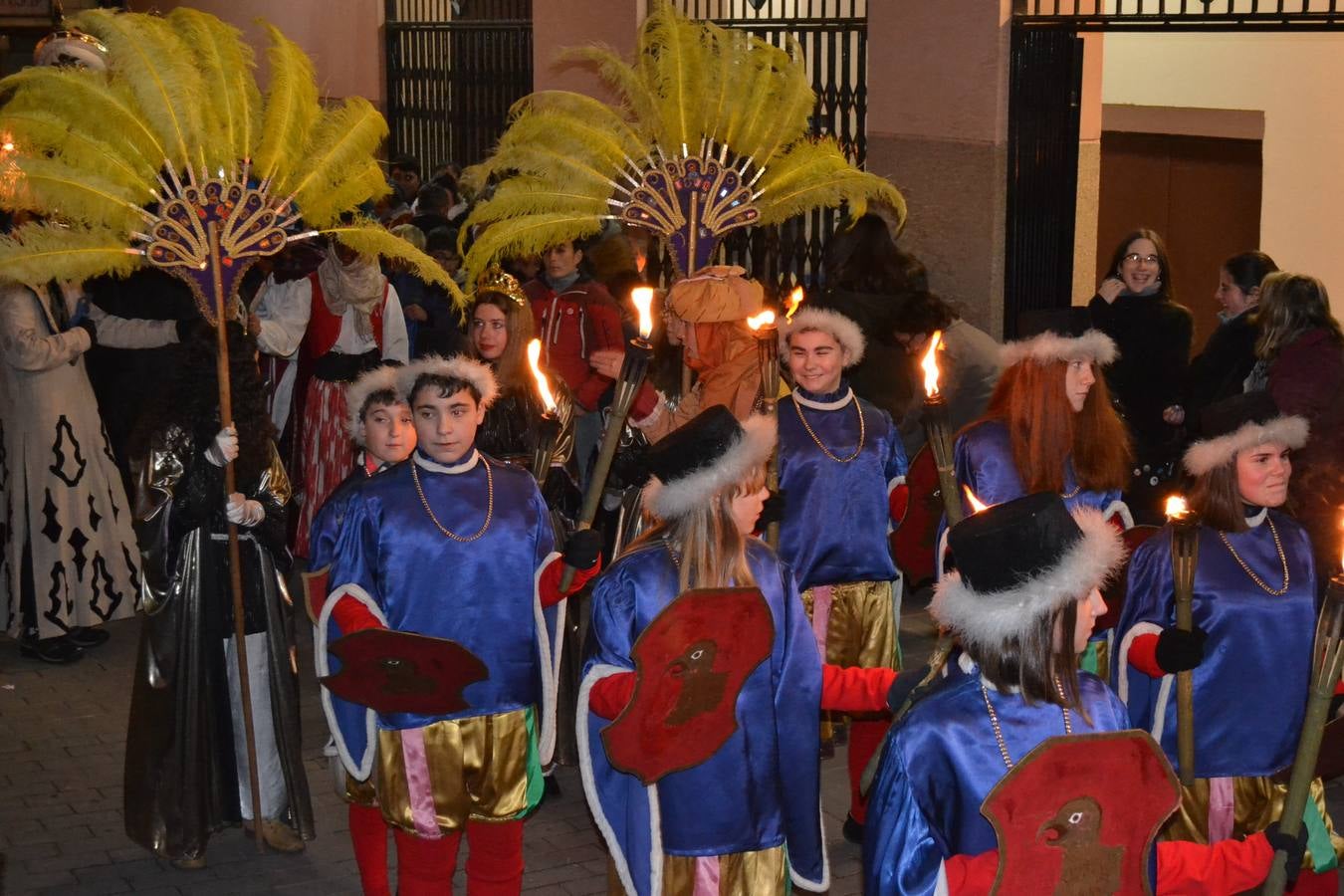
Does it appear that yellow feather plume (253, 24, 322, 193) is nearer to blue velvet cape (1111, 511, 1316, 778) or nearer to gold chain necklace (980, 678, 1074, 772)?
blue velvet cape (1111, 511, 1316, 778)

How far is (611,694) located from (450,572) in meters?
0.99

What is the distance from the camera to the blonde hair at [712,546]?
180 inches

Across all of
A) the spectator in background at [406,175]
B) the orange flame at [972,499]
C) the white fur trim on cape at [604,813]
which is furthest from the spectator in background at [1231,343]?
the spectator in background at [406,175]

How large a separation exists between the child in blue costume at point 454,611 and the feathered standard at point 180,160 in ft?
3.39

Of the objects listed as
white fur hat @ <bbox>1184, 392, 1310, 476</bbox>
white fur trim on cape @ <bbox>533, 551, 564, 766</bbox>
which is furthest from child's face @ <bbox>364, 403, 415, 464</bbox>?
white fur hat @ <bbox>1184, 392, 1310, 476</bbox>

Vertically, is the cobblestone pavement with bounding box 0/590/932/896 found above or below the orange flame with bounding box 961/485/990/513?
below

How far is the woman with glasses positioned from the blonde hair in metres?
4.65

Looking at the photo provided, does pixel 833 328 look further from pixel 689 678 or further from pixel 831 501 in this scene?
pixel 689 678

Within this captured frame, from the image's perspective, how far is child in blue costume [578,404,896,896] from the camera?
181 inches

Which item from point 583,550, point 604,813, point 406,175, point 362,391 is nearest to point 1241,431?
point 583,550

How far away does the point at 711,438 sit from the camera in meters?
4.58

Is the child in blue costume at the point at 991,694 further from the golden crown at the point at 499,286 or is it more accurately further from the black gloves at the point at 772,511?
the golden crown at the point at 499,286

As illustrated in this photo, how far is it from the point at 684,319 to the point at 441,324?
4.28 m

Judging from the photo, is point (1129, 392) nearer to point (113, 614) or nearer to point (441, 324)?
point (441, 324)
